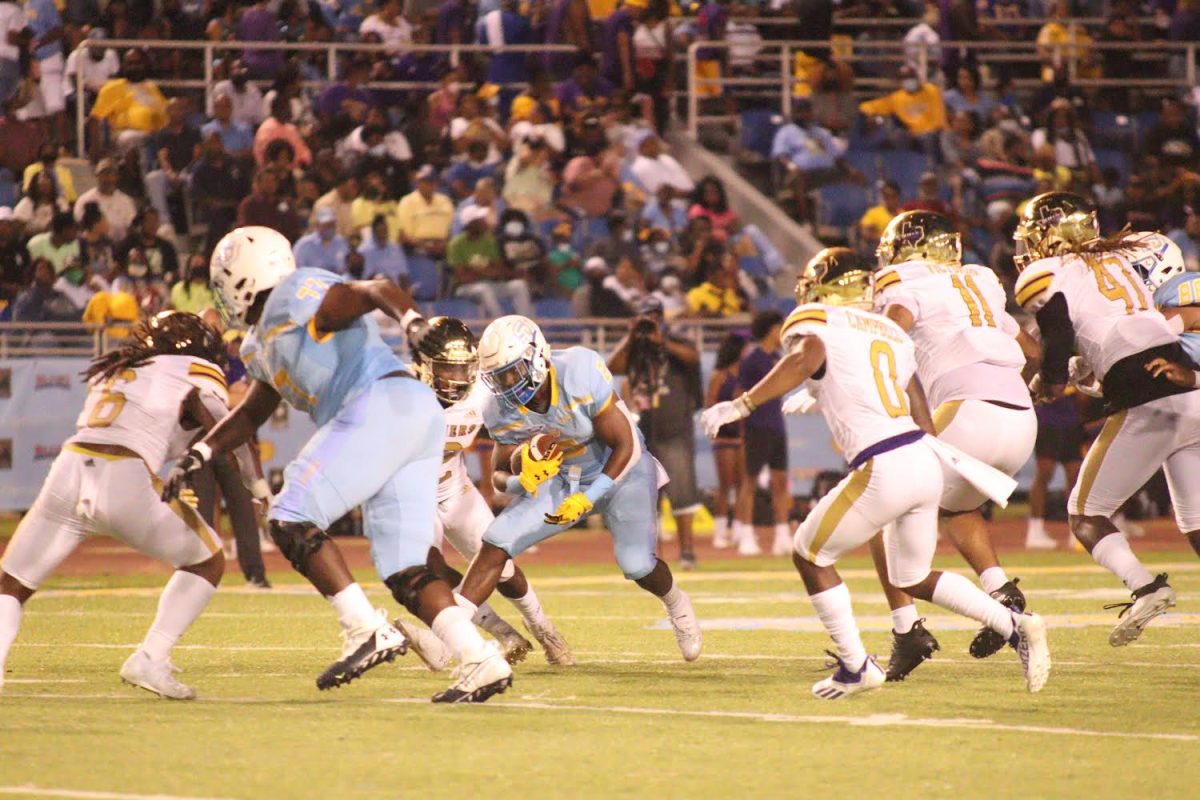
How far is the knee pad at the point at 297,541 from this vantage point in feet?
22.4

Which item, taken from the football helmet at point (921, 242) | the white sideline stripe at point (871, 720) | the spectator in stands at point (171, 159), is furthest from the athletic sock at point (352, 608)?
the spectator in stands at point (171, 159)

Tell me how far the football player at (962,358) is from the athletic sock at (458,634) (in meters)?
2.41

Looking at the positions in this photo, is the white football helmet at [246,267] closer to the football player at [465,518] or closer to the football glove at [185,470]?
the football glove at [185,470]

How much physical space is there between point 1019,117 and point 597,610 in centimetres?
1212

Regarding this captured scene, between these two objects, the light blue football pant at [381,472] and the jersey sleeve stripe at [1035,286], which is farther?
the jersey sleeve stripe at [1035,286]

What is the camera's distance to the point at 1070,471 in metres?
16.8

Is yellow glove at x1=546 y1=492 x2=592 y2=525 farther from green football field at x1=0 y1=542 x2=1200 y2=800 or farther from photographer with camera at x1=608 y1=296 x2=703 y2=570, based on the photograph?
photographer with camera at x1=608 y1=296 x2=703 y2=570

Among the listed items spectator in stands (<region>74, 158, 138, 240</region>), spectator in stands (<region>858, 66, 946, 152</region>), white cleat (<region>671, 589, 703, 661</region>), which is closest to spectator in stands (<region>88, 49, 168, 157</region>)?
spectator in stands (<region>74, 158, 138, 240</region>)

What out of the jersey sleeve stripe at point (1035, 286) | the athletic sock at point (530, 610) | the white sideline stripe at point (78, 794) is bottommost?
the athletic sock at point (530, 610)

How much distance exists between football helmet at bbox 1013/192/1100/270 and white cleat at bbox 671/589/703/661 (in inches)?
92.9

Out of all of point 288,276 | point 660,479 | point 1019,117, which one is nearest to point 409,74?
point 1019,117

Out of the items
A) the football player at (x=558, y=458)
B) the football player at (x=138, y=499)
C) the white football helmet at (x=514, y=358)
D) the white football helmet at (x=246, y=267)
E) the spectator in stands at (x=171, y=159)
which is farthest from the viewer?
the spectator in stands at (x=171, y=159)

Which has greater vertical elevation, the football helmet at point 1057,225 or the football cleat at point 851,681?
the football helmet at point 1057,225

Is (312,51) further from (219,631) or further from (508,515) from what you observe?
(508,515)
